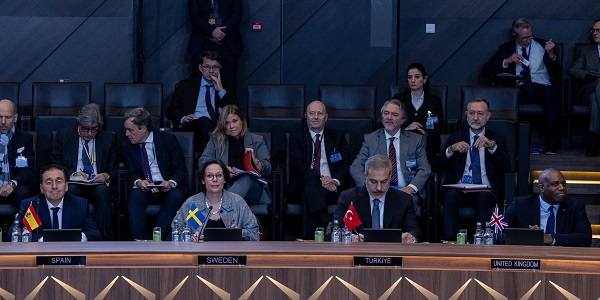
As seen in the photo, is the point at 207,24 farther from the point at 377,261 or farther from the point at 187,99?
the point at 377,261

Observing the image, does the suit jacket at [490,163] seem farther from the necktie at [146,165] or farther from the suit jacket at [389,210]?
the necktie at [146,165]

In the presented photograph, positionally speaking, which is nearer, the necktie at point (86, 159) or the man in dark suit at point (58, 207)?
the man in dark suit at point (58, 207)

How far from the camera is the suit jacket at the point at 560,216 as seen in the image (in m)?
7.03

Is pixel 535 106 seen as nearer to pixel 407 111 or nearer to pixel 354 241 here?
pixel 407 111

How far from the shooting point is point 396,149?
8.41 metres

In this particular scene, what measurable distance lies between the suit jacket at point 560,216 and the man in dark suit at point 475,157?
3.40 ft

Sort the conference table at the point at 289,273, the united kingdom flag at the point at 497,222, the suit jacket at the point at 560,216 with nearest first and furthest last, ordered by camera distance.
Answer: the conference table at the point at 289,273, the united kingdom flag at the point at 497,222, the suit jacket at the point at 560,216

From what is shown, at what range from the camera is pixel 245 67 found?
10609mm

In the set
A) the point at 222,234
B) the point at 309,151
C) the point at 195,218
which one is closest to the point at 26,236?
the point at 195,218

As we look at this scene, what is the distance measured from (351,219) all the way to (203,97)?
10.4 feet

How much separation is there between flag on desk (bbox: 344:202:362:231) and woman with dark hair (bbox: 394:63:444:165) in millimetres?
2550

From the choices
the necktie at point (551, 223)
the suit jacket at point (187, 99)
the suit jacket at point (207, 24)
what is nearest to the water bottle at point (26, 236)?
the suit jacket at point (187, 99)

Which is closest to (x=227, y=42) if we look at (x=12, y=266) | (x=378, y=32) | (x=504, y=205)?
(x=378, y=32)

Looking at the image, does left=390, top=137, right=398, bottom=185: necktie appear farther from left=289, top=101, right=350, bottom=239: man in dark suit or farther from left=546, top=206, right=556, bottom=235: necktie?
left=546, top=206, right=556, bottom=235: necktie
